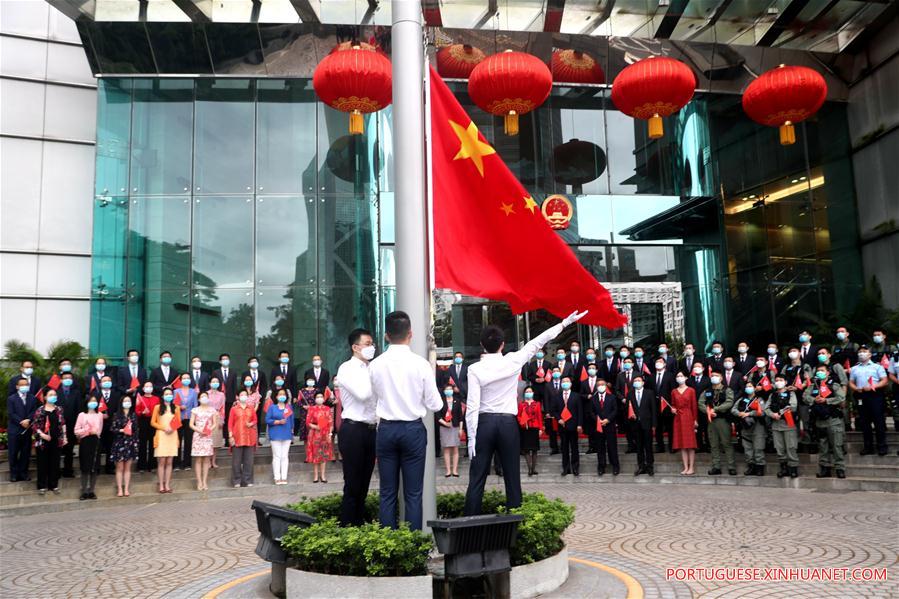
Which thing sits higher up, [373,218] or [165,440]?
[373,218]

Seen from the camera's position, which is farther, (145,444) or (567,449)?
(567,449)

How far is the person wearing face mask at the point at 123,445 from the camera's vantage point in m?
11.9

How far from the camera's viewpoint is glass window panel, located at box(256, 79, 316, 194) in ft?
62.4

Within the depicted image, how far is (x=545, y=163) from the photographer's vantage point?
20.3 metres

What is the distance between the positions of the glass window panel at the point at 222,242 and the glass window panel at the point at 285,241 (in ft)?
0.99

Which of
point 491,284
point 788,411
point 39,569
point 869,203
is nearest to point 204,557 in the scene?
point 39,569

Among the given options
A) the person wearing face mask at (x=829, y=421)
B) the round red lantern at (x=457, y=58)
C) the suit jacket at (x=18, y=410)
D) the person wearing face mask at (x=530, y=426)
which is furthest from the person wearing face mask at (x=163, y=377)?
the person wearing face mask at (x=829, y=421)

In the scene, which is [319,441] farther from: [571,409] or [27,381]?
[27,381]

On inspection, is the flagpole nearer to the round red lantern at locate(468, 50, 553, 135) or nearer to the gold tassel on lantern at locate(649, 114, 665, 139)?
the round red lantern at locate(468, 50, 553, 135)

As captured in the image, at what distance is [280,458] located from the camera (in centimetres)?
1306

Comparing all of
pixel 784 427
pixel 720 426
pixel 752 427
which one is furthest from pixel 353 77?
pixel 784 427

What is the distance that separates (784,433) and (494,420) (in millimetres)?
8020

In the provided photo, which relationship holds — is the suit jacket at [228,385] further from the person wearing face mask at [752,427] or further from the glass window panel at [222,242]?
the person wearing face mask at [752,427]

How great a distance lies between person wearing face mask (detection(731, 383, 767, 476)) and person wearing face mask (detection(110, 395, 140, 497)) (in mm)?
10125
